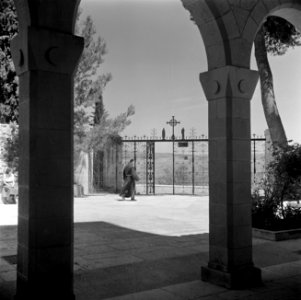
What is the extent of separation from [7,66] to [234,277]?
14813 millimetres

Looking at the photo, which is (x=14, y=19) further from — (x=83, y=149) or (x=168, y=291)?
(x=168, y=291)

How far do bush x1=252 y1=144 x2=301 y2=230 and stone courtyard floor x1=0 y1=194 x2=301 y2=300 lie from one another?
0.76 metres

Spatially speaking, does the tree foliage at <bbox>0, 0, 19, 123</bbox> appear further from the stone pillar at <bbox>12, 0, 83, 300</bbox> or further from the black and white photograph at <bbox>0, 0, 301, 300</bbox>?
the stone pillar at <bbox>12, 0, 83, 300</bbox>

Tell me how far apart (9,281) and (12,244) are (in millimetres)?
2423

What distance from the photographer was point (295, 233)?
27.3 feet

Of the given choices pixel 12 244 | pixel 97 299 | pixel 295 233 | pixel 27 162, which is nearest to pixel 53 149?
pixel 27 162

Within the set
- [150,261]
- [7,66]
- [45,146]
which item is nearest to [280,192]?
[150,261]

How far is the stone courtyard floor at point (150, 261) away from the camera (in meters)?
4.53

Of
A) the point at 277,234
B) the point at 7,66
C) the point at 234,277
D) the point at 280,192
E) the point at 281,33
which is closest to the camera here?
the point at 234,277

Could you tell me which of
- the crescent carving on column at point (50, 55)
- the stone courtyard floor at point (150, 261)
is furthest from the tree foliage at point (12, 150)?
the crescent carving on column at point (50, 55)

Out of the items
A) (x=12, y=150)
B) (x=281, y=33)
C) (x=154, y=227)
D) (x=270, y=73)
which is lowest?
(x=154, y=227)

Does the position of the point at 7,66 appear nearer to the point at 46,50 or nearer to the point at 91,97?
the point at 91,97

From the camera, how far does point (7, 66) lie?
1670cm

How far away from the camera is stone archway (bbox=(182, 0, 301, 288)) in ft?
15.5
